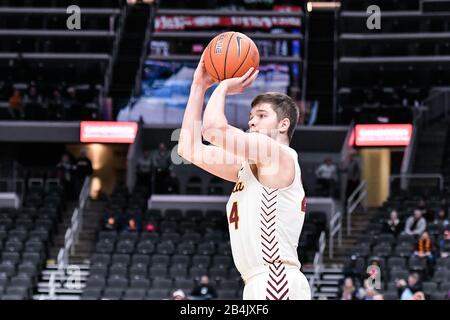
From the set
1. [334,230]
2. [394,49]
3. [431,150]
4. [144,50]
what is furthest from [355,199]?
[144,50]

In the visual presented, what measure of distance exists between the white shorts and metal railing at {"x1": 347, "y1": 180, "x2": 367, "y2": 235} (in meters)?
19.6

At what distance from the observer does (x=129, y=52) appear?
3275 cm

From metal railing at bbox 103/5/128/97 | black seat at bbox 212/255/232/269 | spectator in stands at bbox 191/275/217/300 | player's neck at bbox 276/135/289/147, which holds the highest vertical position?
player's neck at bbox 276/135/289/147

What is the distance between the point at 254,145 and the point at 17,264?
57.8 feet

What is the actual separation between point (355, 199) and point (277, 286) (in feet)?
70.2

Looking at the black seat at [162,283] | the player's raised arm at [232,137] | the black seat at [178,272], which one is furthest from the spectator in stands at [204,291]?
the player's raised arm at [232,137]

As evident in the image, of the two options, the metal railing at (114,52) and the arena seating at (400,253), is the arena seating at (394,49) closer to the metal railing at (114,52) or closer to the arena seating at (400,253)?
the metal railing at (114,52)

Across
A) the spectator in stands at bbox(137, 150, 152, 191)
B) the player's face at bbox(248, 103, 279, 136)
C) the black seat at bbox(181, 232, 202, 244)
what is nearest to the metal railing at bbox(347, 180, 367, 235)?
the black seat at bbox(181, 232, 202, 244)

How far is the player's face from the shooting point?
17.9 ft

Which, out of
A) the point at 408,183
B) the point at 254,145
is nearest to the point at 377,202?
the point at 408,183

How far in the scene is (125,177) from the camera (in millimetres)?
30703

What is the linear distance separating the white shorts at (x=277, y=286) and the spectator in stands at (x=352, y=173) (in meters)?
20.9

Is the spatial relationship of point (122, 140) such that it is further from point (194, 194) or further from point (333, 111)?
point (333, 111)

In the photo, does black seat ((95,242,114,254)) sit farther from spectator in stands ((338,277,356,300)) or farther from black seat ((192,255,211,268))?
spectator in stands ((338,277,356,300))
